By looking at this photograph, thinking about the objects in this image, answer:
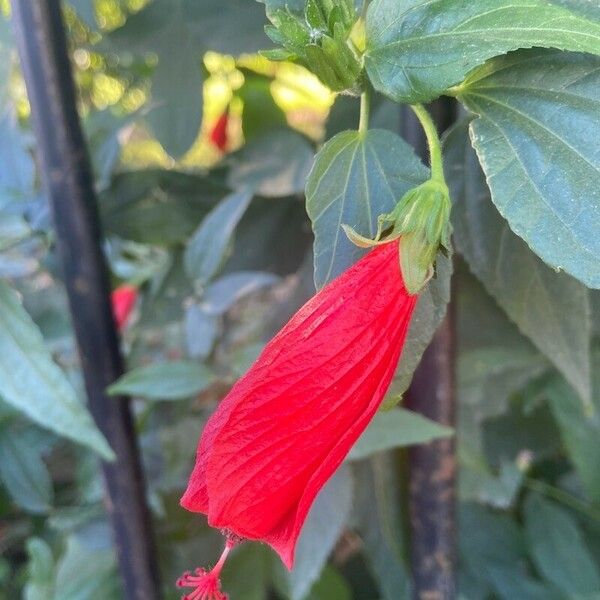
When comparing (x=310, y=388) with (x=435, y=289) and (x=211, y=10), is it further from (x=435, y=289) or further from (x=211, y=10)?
(x=211, y=10)

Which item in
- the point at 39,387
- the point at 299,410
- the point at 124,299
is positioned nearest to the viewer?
the point at 299,410

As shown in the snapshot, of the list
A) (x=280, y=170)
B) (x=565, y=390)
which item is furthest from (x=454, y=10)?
(x=565, y=390)

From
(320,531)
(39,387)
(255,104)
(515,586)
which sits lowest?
(515,586)

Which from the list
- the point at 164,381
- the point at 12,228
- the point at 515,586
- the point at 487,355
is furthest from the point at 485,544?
the point at 12,228

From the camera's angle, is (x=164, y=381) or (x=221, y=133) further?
(x=221, y=133)

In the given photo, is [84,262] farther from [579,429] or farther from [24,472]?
[579,429]

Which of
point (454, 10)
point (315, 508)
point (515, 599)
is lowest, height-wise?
point (515, 599)

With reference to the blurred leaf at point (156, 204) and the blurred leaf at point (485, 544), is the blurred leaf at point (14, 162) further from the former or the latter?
the blurred leaf at point (485, 544)
